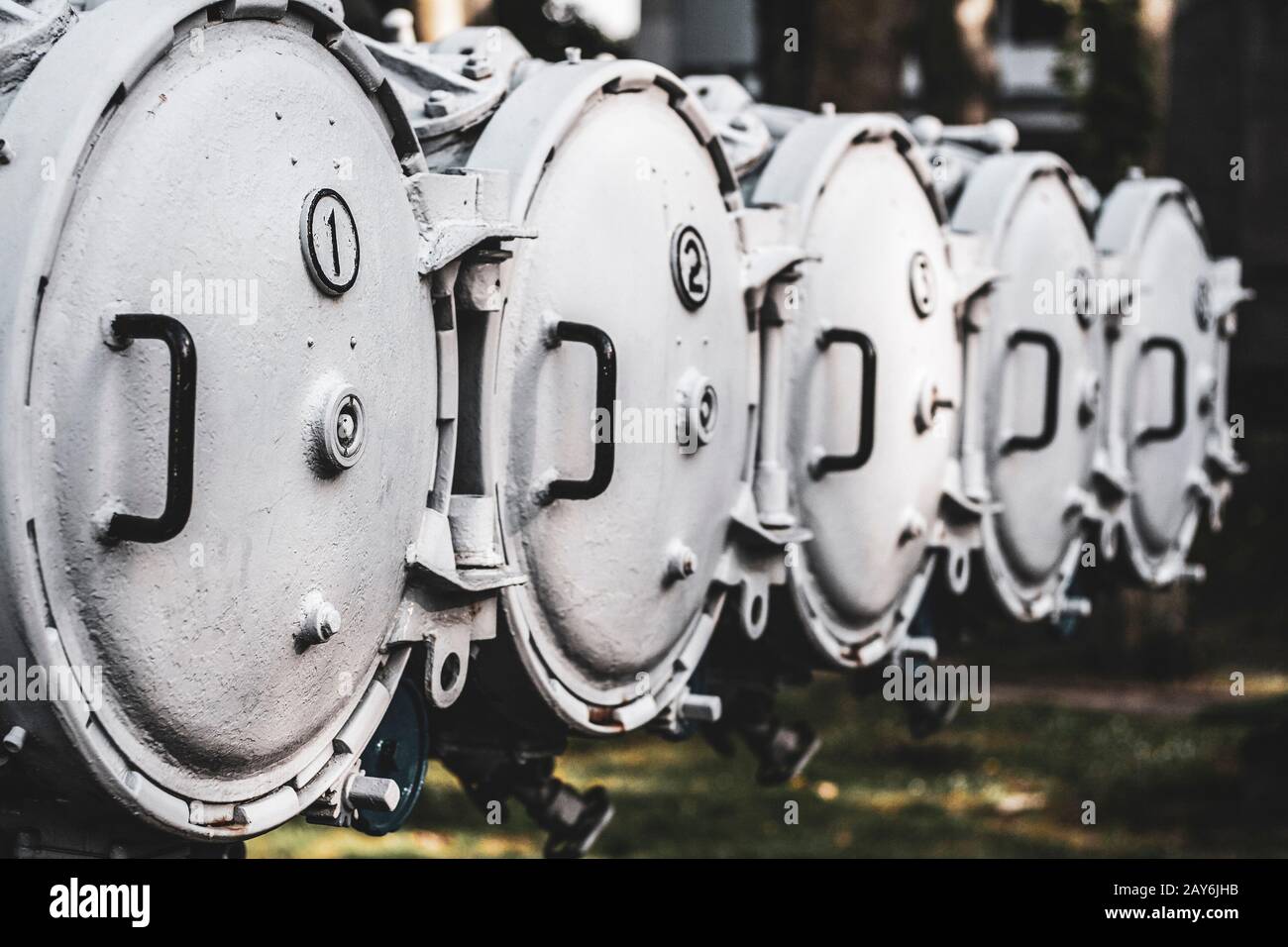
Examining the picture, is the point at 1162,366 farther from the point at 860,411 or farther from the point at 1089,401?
the point at 860,411

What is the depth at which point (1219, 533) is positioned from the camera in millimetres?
14070

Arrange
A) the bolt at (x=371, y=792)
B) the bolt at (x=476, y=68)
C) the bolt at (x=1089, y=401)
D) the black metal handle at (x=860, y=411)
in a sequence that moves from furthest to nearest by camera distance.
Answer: the bolt at (x=1089, y=401), the black metal handle at (x=860, y=411), the bolt at (x=476, y=68), the bolt at (x=371, y=792)

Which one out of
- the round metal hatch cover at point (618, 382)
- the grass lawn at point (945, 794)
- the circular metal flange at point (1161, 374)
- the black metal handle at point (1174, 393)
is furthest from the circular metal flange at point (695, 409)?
the grass lawn at point (945, 794)

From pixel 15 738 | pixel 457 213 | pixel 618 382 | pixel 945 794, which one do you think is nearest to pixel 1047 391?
pixel 618 382

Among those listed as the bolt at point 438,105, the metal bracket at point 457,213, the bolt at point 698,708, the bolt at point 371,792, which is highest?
the bolt at point 438,105

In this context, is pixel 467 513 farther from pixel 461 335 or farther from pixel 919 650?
pixel 919 650

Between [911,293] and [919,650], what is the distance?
41.6 inches

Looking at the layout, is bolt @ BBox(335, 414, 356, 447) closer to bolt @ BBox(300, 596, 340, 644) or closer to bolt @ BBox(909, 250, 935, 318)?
Answer: bolt @ BBox(300, 596, 340, 644)

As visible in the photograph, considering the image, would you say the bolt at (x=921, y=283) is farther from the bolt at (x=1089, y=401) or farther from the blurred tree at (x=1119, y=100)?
the blurred tree at (x=1119, y=100)

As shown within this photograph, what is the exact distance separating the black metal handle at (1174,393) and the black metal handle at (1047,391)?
0.93 meters

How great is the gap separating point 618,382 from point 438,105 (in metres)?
0.65

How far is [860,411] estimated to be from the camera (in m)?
4.35

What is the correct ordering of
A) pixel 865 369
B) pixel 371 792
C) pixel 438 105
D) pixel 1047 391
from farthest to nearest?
1. pixel 1047 391
2. pixel 865 369
3. pixel 438 105
4. pixel 371 792

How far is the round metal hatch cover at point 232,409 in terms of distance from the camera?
225 cm
